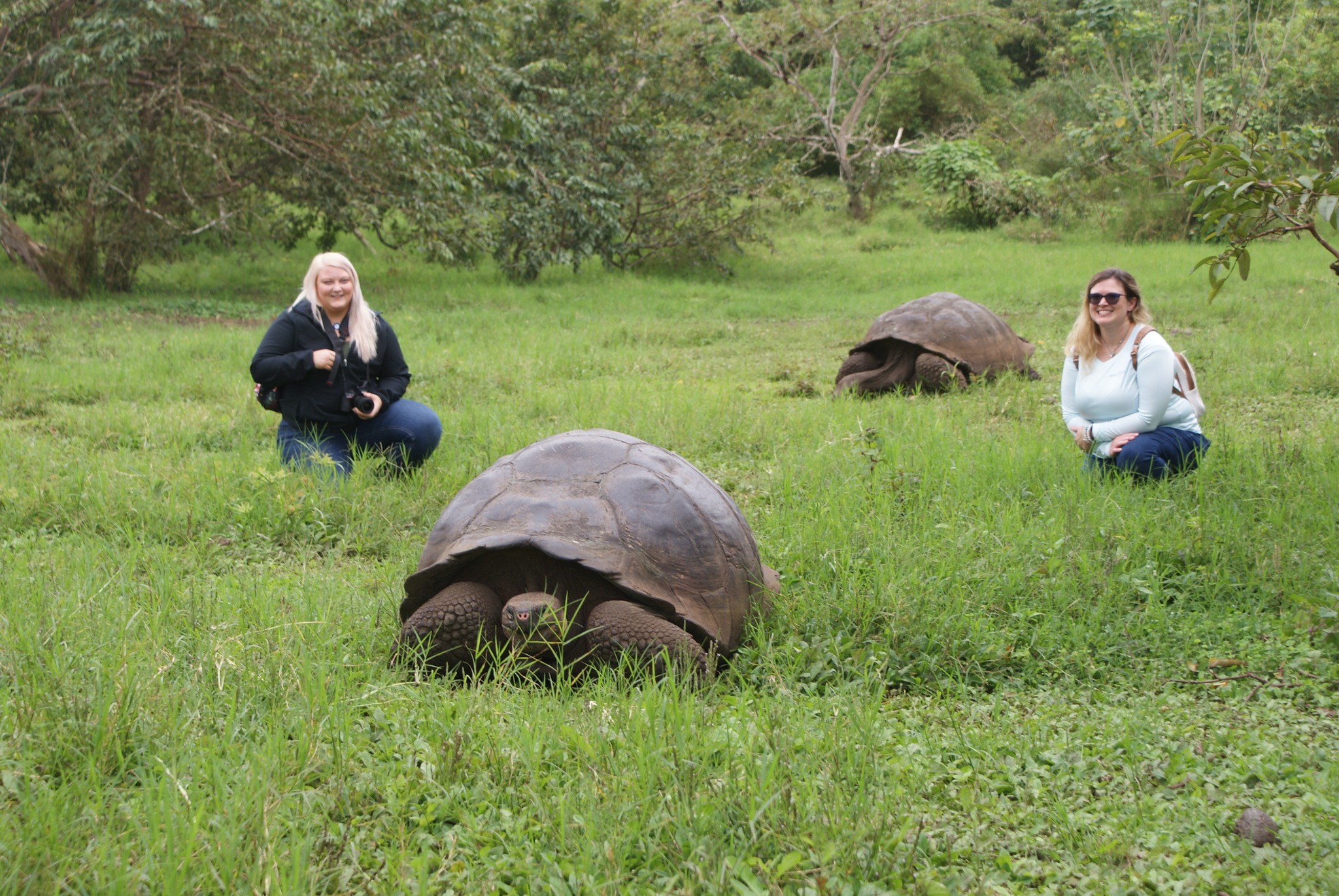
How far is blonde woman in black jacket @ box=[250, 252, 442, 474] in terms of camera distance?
181 inches

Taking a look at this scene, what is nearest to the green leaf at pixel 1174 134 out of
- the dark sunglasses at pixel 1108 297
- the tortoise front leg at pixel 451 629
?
the dark sunglasses at pixel 1108 297

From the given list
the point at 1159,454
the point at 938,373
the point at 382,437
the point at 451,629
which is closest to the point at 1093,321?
the point at 1159,454

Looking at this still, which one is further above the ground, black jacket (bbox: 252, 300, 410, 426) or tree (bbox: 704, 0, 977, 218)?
tree (bbox: 704, 0, 977, 218)

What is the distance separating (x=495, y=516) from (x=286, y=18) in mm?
9078

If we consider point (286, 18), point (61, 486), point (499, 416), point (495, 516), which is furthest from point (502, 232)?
point (495, 516)

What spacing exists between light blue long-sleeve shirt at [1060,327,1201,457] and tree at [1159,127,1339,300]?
2.73ft

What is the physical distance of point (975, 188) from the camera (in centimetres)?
1755

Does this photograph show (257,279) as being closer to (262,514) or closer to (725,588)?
(262,514)

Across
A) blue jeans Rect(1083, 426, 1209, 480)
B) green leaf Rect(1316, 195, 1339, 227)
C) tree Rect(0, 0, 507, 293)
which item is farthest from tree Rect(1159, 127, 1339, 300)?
tree Rect(0, 0, 507, 293)

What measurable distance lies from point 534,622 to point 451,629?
0.27m

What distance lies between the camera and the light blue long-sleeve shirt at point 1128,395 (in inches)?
154

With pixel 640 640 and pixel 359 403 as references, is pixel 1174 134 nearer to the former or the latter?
pixel 640 640

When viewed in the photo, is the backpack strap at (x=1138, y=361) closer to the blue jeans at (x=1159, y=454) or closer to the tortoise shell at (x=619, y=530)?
the blue jeans at (x=1159, y=454)

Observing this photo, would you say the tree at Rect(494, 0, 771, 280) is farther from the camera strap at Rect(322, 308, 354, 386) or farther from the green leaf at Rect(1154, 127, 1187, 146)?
the green leaf at Rect(1154, 127, 1187, 146)
